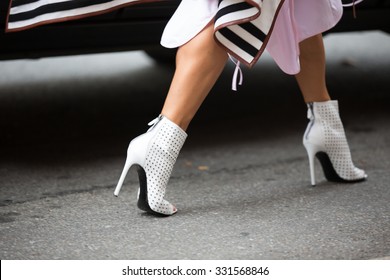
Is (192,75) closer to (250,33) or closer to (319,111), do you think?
(250,33)

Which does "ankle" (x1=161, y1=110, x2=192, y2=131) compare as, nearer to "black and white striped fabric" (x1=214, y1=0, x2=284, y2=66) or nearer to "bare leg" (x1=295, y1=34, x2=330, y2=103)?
"black and white striped fabric" (x1=214, y1=0, x2=284, y2=66)

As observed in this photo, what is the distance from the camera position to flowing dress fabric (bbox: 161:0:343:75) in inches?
110

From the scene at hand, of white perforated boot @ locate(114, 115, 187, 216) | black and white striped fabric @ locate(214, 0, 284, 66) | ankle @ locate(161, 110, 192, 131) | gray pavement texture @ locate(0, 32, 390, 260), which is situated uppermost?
black and white striped fabric @ locate(214, 0, 284, 66)

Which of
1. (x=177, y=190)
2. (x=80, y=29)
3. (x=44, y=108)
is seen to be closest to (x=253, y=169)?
(x=177, y=190)

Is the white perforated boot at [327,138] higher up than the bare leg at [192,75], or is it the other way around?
the bare leg at [192,75]

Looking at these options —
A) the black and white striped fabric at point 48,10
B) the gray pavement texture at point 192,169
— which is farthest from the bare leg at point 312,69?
the black and white striped fabric at point 48,10

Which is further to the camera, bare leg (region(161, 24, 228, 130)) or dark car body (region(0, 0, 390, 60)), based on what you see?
dark car body (region(0, 0, 390, 60))

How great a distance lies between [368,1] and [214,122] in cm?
103

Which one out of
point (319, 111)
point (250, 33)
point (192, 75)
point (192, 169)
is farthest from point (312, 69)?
point (192, 169)

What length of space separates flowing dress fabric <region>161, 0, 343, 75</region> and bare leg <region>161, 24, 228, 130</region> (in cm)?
4

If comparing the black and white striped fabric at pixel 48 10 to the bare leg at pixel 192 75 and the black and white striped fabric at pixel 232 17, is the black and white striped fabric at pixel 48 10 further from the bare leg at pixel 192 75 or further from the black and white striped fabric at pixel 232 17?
the bare leg at pixel 192 75

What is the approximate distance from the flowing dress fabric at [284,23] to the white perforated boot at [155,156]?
306 mm

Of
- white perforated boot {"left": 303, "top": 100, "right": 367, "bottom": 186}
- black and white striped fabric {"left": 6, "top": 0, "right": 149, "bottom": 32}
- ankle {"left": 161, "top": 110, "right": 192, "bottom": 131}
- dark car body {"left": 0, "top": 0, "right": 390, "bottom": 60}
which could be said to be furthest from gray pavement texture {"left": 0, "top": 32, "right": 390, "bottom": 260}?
black and white striped fabric {"left": 6, "top": 0, "right": 149, "bottom": 32}

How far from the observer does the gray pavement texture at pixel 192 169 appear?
2.66m
